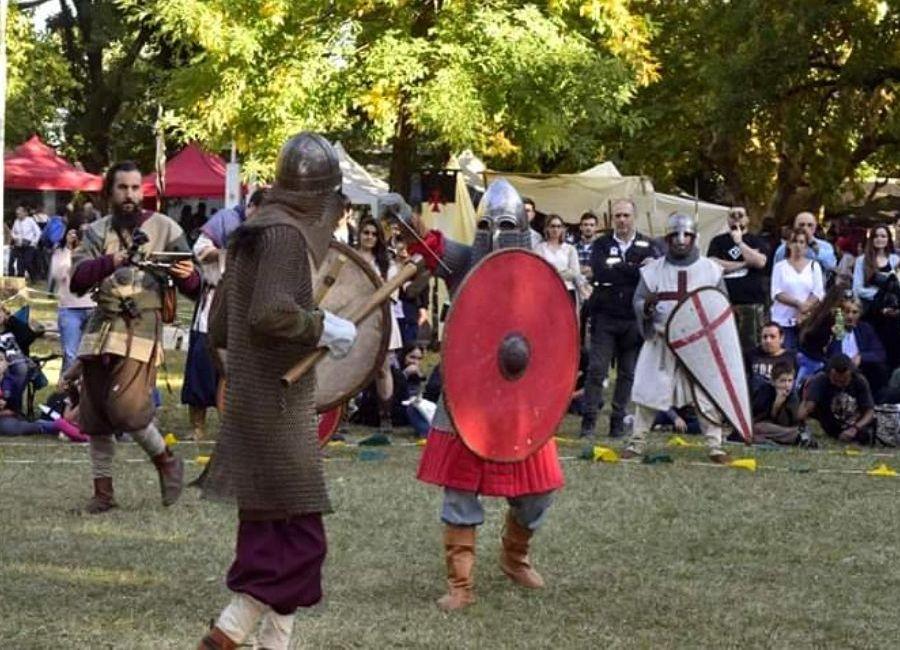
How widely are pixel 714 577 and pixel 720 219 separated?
62.7 ft

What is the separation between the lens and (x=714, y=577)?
281 inches

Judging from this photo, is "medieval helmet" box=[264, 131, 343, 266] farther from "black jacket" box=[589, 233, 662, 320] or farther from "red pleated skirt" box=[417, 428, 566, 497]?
"black jacket" box=[589, 233, 662, 320]

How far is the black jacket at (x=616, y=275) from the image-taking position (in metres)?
12.1

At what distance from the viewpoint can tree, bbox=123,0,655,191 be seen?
60.8 feet

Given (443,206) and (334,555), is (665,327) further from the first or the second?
(443,206)

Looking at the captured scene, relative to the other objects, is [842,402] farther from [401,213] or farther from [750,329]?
[401,213]

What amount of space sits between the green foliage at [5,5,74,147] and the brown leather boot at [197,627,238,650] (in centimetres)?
3245

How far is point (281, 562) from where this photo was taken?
5.06 metres

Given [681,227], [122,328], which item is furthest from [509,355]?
[681,227]

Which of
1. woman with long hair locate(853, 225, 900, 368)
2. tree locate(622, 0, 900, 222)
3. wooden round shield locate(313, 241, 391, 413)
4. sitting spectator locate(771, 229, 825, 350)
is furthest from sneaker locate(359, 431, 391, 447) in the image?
tree locate(622, 0, 900, 222)

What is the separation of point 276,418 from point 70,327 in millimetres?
8096

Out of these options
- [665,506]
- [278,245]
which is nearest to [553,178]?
[665,506]

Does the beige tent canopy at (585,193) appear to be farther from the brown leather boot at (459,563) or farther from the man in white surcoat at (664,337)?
the brown leather boot at (459,563)

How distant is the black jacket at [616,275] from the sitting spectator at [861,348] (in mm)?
1788
